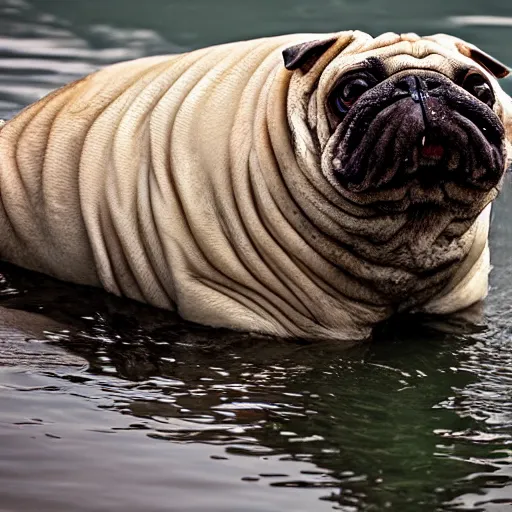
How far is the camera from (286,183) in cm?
619

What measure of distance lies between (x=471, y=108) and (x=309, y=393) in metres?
1.31

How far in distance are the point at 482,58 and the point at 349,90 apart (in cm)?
64

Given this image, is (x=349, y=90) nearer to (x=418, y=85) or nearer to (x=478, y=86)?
(x=418, y=85)

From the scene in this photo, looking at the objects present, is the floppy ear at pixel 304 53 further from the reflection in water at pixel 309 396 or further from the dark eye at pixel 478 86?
the reflection in water at pixel 309 396

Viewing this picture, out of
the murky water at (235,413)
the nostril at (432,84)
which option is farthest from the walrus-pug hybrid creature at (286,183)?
the murky water at (235,413)

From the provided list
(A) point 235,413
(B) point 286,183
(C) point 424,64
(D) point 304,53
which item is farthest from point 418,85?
(A) point 235,413

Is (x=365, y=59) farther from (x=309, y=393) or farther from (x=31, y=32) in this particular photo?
(x=31, y=32)

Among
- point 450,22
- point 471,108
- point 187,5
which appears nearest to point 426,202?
point 471,108

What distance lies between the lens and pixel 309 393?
5.54 meters

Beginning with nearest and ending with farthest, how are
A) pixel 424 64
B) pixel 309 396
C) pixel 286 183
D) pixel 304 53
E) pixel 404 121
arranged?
1. pixel 309 396
2. pixel 404 121
3. pixel 424 64
4. pixel 304 53
5. pixel 286 183

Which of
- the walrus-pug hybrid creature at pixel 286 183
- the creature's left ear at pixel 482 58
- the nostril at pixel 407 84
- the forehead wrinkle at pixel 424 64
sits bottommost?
the walrus-pug hybrid creature at pixel 286 183

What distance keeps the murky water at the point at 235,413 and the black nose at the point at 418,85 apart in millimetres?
1108

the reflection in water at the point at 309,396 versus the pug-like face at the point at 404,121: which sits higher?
the pug-like face at the point at 404,121

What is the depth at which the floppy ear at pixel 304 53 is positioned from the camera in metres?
6.02
